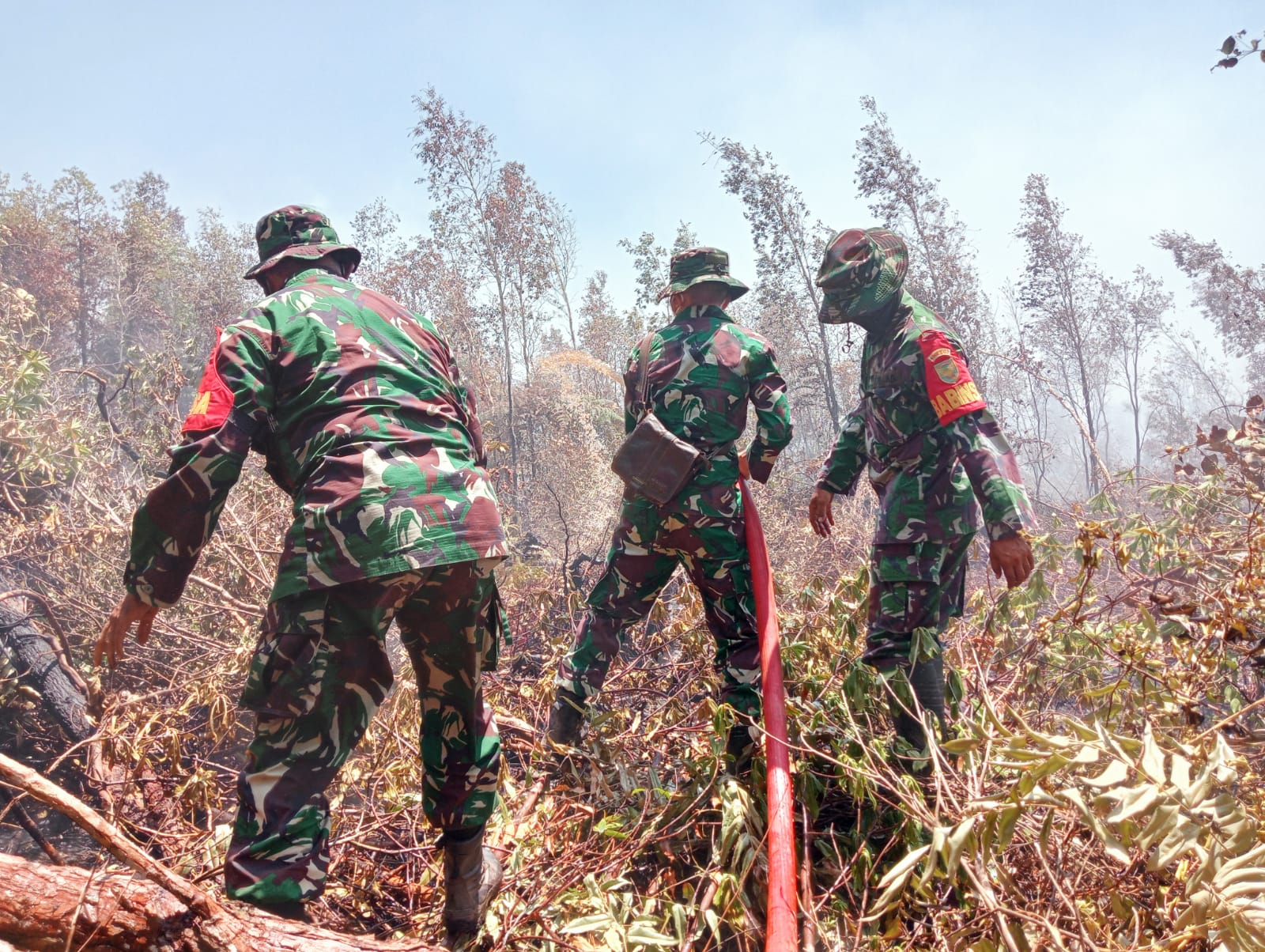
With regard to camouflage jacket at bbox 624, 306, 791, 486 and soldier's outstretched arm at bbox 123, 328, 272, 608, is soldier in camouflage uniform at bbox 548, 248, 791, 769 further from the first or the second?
soldier's outstretched arm at bbox 123, 328, 272, 608

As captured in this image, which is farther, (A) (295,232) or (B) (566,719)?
(B) (566,719)

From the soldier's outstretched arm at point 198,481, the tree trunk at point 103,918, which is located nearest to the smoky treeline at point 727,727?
the tree trunk at point 103,918

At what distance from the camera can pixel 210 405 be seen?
69.4 inches

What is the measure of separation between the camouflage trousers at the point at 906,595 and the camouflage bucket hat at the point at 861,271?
890 mm

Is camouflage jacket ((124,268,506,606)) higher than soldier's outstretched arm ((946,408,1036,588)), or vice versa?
camouflage jacket ((124,268,506,606))

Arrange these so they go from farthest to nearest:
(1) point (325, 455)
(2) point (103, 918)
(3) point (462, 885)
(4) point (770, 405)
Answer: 1. (4) point (770, 405)
2. (3) point (462, 885)
3. (1) point (325, 455)
4. (2) point (103, 918)

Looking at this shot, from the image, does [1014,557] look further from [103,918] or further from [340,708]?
[103,918]

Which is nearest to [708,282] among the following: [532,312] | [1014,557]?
[1014,557]

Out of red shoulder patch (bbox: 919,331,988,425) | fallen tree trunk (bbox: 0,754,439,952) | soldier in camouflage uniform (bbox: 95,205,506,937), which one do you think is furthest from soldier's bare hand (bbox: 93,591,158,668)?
red shoulder patch (bbox: 919,331,988,425)

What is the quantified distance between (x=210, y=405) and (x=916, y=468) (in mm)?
2194

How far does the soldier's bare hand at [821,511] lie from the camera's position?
3170 millimetres

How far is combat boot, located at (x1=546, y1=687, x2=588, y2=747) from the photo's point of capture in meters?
2.76

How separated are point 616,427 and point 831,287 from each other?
355 inches

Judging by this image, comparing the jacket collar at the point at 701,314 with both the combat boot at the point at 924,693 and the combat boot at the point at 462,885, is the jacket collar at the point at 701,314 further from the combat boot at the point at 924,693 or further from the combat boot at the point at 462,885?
the combat boot at the point at 462,885
